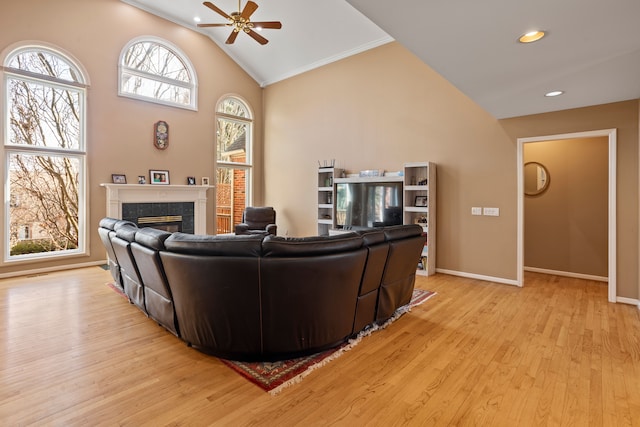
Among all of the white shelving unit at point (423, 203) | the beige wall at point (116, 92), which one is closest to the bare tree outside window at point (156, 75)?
the beige wall at point (116, 92)

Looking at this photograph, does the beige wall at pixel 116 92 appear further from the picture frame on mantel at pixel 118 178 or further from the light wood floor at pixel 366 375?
the light wood floor at pixel 366 375

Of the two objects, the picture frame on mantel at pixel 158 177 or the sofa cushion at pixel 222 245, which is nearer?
the sofa cushion at pixel 222 245

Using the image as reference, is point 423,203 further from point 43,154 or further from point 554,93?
point 43,154

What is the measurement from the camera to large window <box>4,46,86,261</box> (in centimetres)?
499

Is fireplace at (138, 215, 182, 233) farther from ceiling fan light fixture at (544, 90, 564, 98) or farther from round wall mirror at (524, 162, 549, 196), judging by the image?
round wall mirror at (524, 162, 549, 196)

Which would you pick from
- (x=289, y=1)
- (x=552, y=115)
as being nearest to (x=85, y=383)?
(x=552, y=115)

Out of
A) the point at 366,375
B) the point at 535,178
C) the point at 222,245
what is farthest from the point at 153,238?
the point at 535,178

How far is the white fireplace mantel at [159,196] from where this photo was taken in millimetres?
5777

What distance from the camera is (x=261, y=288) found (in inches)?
87.2

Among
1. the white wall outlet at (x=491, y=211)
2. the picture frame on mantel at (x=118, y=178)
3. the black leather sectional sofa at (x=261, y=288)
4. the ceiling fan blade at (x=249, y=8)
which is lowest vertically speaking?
the black leather sectional sofa at (x=261, y=288)

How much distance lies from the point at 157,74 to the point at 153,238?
5.28 meters

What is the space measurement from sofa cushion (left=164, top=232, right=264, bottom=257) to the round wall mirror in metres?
5.18

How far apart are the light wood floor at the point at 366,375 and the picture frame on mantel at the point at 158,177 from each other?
3.28 metres

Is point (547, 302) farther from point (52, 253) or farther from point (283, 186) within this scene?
point (52, 253)
